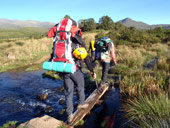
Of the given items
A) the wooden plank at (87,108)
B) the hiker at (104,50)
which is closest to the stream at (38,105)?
the wooden plank at (87,108)

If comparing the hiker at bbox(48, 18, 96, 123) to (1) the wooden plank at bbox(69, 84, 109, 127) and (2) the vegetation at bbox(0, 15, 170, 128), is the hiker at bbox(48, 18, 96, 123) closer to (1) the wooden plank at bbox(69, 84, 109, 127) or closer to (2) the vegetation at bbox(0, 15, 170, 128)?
(1) the wooden plank at bbox(69, 84, 109, 127)

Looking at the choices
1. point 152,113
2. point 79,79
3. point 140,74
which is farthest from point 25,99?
point 140,74

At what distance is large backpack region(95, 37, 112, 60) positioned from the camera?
209 inches

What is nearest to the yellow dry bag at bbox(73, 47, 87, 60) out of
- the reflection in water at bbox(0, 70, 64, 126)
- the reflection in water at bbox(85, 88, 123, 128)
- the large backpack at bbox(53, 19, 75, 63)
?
the large backpack at bbox(53, 19, 75, 63)

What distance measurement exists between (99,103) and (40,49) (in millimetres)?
16111

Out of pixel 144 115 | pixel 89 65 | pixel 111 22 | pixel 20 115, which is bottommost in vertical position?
pixel 20 115

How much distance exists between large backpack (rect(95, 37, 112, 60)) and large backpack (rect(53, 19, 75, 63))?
8.09 feet

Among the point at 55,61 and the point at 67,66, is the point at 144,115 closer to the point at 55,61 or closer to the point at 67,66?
the point at 67,66

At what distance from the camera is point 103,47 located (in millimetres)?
5496

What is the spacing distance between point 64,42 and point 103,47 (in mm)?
2702

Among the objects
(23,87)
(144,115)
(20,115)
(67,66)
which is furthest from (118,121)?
(23,87)

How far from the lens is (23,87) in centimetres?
786

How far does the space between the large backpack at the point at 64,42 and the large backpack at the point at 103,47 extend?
2.46 meters

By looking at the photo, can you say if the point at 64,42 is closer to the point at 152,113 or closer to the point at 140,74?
the point at 152,113
